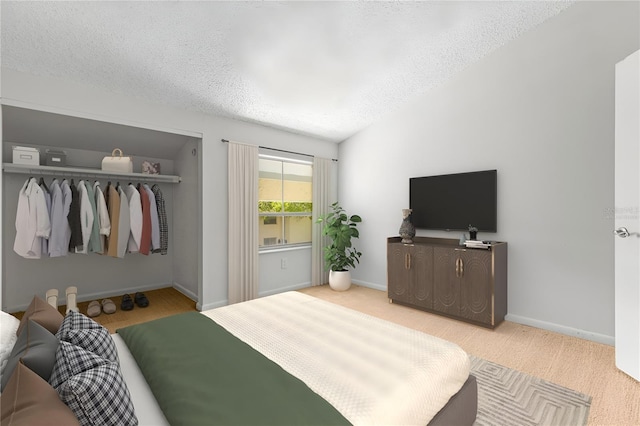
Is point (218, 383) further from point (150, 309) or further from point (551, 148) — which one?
point (551, 148)

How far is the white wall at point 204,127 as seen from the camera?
2568mm

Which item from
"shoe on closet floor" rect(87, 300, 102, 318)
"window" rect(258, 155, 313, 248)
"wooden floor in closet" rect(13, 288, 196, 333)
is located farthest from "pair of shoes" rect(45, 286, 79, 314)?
"window" rect(258, 155, 313, 248)

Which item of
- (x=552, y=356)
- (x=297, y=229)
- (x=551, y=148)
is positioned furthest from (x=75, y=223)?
(x=551, y=148)

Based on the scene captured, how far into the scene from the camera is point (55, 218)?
3074 mm

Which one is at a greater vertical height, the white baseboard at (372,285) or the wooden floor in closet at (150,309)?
the white baseboard at (372,285)

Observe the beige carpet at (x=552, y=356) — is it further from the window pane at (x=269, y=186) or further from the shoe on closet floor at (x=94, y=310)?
the shoe on closet floor at (x=94, y=310)

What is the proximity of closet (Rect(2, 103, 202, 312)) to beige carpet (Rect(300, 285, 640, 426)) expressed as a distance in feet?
8.94

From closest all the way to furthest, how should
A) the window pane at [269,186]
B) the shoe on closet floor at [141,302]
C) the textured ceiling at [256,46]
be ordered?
the textured ceiling at [256,46], the shoe on closet floor at [141,302], the window pane at [269,186]

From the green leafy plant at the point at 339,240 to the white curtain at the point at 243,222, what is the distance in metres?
1.12

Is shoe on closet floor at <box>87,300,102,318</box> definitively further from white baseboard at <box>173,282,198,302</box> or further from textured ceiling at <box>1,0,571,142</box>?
textured ceiling at <box>1,0,571,142</box>

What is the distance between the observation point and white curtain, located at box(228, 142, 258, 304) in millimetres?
3682

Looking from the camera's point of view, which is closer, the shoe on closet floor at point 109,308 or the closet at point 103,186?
the closet at point 103,186

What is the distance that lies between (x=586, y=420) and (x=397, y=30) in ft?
10.3

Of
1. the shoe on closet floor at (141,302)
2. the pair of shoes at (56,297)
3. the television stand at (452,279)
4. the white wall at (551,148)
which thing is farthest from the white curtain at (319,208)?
the pair of shoes at (56,297)
